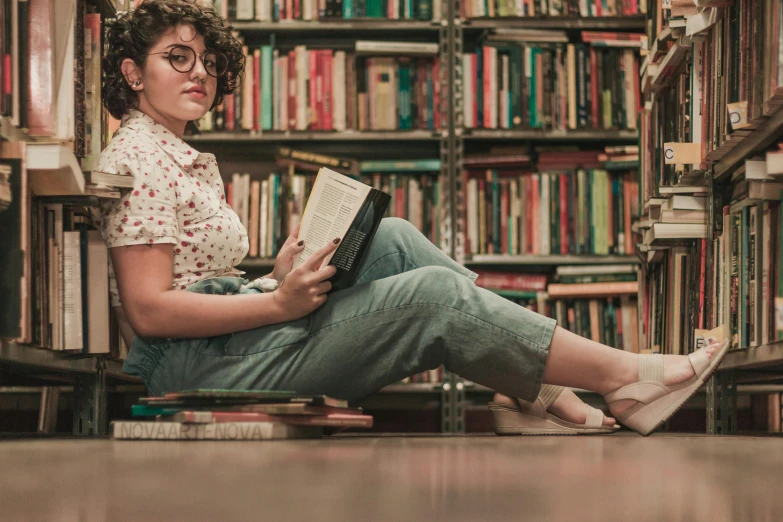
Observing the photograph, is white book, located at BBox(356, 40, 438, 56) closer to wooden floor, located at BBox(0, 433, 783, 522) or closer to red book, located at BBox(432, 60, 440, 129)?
red book, located at BBox(432, 60, 440, 129)

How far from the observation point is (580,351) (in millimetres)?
1528

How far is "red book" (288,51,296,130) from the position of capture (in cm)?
326

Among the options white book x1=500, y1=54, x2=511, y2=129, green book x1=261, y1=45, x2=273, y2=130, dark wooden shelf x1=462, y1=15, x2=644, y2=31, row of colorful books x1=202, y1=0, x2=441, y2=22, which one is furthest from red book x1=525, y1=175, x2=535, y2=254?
green book x1=261, y1=45, x2=273, y2=130

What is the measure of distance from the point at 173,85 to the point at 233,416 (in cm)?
68

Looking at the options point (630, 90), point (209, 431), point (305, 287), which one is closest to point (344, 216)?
point (305, 287)

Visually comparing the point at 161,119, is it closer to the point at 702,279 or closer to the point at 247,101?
the point at 702,279

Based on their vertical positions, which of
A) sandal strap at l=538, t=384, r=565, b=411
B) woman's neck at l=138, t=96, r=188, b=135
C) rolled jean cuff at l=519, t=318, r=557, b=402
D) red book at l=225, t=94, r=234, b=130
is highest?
red book at l=225, t=94, r=234, b=130

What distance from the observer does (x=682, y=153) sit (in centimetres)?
205

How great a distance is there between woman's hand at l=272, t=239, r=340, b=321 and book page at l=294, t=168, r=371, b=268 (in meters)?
0.02

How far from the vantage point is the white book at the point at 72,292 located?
1.66 metres

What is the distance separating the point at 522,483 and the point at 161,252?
3.13 feet

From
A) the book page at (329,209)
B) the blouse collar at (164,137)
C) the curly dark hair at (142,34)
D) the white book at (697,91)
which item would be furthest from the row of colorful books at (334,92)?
the book page at (329,209)

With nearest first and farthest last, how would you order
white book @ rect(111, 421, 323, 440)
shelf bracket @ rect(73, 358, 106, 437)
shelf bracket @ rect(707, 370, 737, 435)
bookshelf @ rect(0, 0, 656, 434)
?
1. white book @ rect(111, 421, 323, 440)
2. shelf bracket @ rect(73, 358, 106, 437)
3. shelf bracket @ rect(707, 370, 737, 435)
4. bookshelf @ rect(0, 0, 656, 434)

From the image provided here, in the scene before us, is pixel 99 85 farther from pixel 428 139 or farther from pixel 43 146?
pixel 428 139
